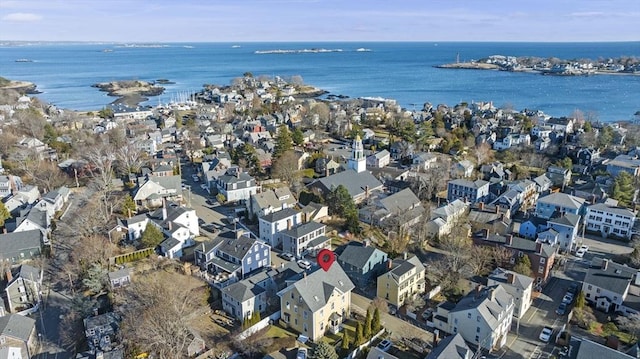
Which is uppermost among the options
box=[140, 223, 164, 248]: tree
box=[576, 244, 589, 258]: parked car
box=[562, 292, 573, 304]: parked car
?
box=[140, 223, 164, 248]: tree

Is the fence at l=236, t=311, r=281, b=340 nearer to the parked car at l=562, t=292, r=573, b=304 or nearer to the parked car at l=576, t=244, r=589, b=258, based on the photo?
the parked car at l=562, t=292, r=573, b=304

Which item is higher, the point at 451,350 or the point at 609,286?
the point at 451,350

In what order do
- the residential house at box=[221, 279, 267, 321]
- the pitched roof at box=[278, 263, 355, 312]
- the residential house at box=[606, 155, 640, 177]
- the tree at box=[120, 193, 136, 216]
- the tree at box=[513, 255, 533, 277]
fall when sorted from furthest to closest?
the residential house at box=[606, 155, 640, 177] → the tree at box=[120, 193, 136, 216] → the tree at box=[513, 255, 533, 277] → the residential house at box=[221, 279, 267, 321] → the pitched roof at box=[278, 263, 355, 312]

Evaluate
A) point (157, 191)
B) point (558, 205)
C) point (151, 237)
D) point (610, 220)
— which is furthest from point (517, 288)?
point (157, 191)

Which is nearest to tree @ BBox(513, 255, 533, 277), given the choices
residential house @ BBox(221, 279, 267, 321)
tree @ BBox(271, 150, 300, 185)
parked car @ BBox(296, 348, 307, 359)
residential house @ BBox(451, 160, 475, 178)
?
parked car @ BBox(296, 348, 307, 359)

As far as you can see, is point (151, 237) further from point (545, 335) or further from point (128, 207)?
point (545, 335)

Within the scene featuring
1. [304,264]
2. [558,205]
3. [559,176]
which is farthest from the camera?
[559,176]

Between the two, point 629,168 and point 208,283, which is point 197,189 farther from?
point 629,168

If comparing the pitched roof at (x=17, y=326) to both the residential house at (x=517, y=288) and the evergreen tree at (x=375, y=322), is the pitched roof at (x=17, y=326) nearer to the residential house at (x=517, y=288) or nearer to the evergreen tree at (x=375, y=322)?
the evergreen tree at (x=375, y=322)
